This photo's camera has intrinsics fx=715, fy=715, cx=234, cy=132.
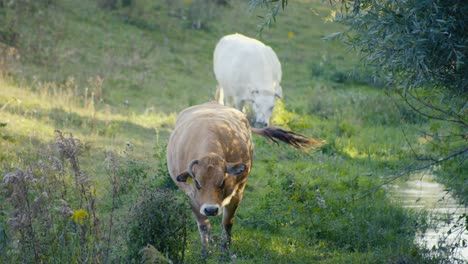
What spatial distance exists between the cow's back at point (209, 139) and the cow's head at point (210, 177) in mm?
242

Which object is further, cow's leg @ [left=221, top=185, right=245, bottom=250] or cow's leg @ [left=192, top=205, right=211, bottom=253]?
cow's leg @ [left=221, top=185, right=245, bottom=250]

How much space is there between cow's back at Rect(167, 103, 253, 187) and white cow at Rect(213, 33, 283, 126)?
18.6ft

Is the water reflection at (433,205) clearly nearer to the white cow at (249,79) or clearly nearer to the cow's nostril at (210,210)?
the cow's nostril at (210,210)

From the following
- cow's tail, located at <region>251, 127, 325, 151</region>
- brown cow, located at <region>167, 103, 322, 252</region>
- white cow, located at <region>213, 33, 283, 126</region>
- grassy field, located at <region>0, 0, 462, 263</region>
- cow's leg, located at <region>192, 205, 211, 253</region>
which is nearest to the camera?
grassy field, located at <region>0, 0, 462, 263</region>

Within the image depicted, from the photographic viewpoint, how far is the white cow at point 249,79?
13.9 m

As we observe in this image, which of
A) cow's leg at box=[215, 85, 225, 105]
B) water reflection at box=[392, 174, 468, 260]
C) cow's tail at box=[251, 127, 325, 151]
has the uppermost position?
cow's tail at box=[251, 127, 325, 151]

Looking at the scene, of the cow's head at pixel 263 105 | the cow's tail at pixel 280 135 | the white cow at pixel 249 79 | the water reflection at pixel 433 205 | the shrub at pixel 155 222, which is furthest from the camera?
the white cow at pixel 249 79

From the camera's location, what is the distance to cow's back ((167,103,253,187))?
7164 mm

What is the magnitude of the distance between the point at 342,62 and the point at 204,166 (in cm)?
1637

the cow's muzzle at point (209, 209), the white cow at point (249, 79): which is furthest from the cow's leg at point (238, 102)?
the cow's muzzle at point (209, 209)

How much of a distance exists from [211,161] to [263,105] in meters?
7.28

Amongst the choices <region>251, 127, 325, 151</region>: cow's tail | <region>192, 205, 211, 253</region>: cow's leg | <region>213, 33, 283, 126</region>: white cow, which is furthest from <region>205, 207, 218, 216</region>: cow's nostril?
<region>213, 33, 283, 126</region>: white cow

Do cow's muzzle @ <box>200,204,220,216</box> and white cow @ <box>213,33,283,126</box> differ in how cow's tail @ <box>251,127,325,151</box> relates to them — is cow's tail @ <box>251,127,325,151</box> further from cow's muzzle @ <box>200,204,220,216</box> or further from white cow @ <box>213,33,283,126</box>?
white cow @ <box>213,33,283,126</box>

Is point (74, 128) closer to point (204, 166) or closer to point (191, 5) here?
point (204, 166)
